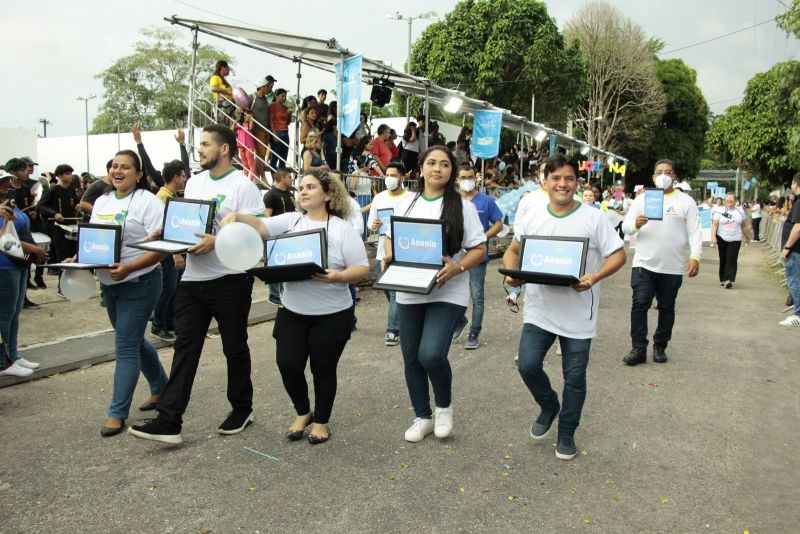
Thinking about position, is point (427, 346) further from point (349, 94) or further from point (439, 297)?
point (349, 94)

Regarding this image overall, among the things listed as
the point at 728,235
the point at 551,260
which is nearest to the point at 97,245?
the point at 551,260

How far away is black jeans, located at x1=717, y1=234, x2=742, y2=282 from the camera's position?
13.8 metres

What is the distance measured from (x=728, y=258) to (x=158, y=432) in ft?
41.4

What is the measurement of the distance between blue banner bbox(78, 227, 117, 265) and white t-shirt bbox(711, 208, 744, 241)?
12742 mm

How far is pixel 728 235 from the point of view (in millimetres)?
14094

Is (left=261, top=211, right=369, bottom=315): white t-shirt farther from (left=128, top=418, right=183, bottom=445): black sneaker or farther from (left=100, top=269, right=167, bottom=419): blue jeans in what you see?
(left=128, top=418, right=183, bottom=445): black sneaker

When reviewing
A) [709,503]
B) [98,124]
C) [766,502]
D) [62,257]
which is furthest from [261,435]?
[98,124]

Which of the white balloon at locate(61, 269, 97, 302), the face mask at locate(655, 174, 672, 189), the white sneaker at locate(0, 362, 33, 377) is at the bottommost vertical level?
the white sneaker at locate(0, 362, 33, 377)

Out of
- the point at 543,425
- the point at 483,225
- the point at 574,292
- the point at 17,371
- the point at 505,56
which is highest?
the point at 505,56

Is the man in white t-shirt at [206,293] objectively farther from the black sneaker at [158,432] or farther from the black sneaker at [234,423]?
the black sneaker at [234,423]

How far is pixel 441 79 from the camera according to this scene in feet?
101

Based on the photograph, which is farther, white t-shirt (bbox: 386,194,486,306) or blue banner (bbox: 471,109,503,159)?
blue banner (bbox: 471,109,503,159)

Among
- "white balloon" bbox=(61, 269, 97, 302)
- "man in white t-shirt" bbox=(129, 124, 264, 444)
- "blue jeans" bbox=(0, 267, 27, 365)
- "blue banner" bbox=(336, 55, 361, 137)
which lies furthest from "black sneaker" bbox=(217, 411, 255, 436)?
Result: "blue banner" bbox=(336, 55, 361, 137)

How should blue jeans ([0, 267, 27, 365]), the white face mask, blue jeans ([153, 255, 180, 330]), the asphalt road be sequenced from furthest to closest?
the white face mask, blue jeans ([153, 255, 180, 330]), blue jeans ([0, 267, 27, 365]), the asphalt road
